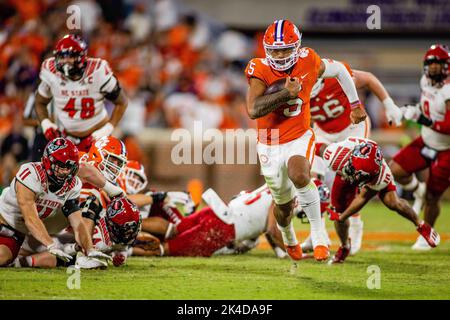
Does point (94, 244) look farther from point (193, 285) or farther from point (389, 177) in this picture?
point (389, 177)

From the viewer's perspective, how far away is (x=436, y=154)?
8812 millimetres

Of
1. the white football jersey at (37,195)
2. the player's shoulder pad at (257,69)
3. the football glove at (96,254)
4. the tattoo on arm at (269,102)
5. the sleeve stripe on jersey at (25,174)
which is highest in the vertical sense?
the player's shoulder pad at (257,69)

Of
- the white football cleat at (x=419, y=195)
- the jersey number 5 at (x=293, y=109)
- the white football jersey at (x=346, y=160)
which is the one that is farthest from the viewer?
the white football cleat at (x=419, y=195)

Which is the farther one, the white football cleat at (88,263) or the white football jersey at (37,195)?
the white football cleat at (88,263)

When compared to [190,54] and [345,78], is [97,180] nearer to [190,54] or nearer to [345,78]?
[345,78]

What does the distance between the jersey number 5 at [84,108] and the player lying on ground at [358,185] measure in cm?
253

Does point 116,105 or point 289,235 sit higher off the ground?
point 116,105

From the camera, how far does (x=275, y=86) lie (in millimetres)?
6656

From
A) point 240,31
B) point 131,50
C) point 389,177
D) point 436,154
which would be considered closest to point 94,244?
point 389,177

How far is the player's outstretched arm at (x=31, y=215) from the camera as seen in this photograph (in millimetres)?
6434

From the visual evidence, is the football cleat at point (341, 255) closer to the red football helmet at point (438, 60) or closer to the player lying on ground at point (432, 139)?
the player lying on ground at point (432, 139)

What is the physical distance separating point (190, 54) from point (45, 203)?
31.9 feet

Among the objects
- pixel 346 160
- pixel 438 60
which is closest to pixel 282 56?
pixel 346 160

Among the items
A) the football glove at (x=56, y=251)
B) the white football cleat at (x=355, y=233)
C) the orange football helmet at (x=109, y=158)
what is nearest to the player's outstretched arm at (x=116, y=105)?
the orange football helmet at (x=109, y=158)
